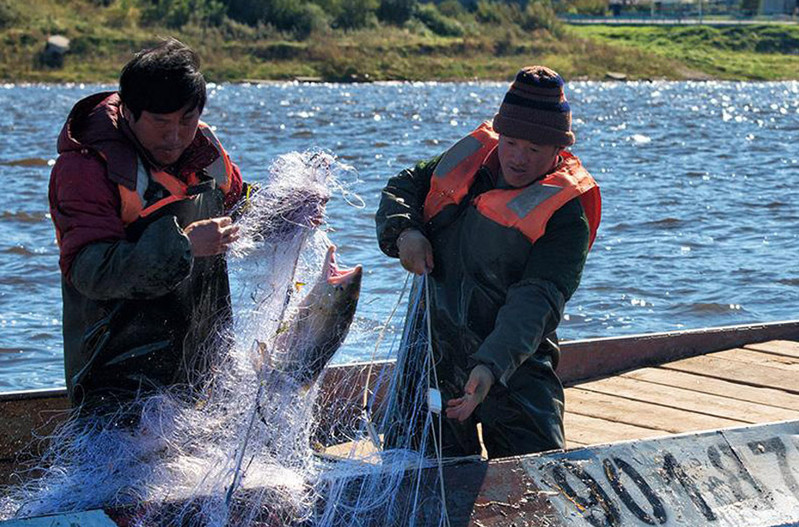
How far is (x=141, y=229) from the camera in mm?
3662

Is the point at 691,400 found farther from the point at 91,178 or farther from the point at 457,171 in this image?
the point at 91,178

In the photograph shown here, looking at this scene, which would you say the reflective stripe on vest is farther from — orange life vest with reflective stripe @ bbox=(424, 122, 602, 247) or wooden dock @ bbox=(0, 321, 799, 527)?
wooden dock @ bbox=(0, 321, 799, 527)

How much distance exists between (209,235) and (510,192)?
101cm

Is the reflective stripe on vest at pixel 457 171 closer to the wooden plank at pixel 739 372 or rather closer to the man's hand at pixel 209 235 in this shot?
the man's hand at pixel 209 235

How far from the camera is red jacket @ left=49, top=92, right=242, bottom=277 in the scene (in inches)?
139

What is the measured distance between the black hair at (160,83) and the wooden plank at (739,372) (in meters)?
3.16

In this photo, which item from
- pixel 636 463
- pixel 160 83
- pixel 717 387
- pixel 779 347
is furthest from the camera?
pixel 779 347

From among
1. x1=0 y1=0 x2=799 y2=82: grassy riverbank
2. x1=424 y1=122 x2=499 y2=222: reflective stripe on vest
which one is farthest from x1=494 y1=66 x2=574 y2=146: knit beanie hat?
x1=0 y1=0 x2=799 y2=82: grassy riverbank

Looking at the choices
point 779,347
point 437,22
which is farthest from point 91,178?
point 437,22

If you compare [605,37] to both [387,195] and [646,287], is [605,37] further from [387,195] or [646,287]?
[387,195]

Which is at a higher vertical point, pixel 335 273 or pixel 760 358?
pixel 335 273

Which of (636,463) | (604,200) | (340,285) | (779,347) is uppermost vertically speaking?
(340,285)

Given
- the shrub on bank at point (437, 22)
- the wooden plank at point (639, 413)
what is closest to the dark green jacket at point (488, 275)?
the wooden plank at point (639, 413)

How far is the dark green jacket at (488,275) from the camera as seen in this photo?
3789 millimetres
